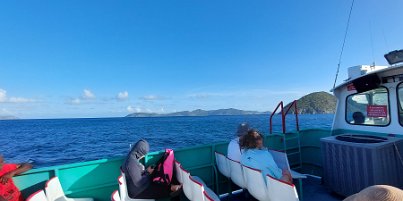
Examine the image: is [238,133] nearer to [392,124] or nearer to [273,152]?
[273,152]

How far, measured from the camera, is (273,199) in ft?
9.71

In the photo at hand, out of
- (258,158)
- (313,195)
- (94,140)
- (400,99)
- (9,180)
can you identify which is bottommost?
(94,140)

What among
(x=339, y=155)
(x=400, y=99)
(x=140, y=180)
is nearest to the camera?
(x=140, y=180)

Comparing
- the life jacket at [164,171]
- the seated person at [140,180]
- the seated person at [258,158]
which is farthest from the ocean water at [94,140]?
the seated person at [258,158]

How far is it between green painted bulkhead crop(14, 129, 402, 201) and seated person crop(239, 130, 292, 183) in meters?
1.24

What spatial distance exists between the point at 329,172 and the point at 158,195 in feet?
9.96

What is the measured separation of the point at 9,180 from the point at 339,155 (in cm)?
487

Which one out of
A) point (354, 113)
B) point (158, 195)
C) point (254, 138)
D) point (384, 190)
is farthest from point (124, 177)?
point (354, 113)

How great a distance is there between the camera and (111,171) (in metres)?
4.04

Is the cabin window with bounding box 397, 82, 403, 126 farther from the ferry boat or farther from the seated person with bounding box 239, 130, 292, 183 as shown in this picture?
the seated person with bounding box 239, 130, 292, 183

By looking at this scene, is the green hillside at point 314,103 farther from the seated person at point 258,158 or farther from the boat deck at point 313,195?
the seated person at point 258,158

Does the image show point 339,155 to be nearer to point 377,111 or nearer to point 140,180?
point 377,111

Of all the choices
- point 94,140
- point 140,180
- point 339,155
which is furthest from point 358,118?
point 94,140

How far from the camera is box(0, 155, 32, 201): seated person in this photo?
3.06 metres
